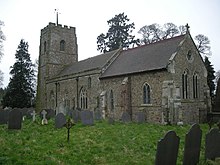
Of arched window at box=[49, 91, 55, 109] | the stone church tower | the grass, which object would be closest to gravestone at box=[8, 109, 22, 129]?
the grass

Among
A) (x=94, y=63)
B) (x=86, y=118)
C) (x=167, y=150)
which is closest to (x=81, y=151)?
(x=167, y=150)

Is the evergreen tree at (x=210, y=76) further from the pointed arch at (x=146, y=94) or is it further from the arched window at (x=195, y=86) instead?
the pointed arch at (x=146, y=94)

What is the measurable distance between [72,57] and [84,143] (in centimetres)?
2909

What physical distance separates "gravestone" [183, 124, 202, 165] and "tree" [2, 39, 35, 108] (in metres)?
31.9

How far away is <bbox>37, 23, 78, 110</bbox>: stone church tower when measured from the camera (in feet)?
116

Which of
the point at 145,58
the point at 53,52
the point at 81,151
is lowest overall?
the point at 81,151

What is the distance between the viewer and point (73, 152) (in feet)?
26.2

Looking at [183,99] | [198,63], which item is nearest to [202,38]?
[198,63]

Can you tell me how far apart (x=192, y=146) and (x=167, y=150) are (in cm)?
119

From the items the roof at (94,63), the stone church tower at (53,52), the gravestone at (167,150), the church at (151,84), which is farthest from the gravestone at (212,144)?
the stone church tower at (53,52)

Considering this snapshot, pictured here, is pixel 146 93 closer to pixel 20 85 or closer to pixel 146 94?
pixel 146 94

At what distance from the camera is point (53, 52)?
117 ft

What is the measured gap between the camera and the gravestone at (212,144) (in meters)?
7.39

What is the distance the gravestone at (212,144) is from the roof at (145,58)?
35.6 feet
